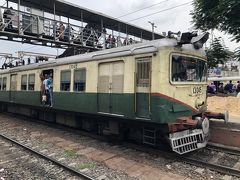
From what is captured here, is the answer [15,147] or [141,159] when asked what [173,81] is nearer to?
[141,159]

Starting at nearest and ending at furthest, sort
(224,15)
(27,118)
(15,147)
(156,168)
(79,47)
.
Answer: (156,168), (15,147), (224,15), (27,118), (79,47)

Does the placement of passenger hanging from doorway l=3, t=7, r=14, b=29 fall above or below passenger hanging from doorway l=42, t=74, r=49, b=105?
above

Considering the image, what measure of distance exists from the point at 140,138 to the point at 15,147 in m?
4.45

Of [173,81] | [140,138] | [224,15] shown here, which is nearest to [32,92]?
[140,138]

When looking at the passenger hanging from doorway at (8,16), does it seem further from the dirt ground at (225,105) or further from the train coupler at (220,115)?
the dirt ground at (225,105)

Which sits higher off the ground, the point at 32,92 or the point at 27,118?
the point at 32,92

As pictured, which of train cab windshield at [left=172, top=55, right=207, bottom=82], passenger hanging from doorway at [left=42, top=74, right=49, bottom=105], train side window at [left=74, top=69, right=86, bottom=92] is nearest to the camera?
train cab windshield at [left=172, top=55, right=207, bottom=82]

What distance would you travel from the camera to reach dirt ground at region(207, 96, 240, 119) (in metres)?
14.4

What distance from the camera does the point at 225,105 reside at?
50.9 ft

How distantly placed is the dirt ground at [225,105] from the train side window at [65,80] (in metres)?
8.26

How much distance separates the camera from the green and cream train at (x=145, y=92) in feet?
24.6

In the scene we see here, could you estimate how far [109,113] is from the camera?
29.8 feet

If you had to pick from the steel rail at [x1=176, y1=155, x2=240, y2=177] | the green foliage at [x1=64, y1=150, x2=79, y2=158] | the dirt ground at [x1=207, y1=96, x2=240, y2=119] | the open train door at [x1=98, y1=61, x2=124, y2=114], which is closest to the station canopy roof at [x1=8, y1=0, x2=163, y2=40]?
the dirt ground at [x1=207, y1=96, x2=240, y2=119]

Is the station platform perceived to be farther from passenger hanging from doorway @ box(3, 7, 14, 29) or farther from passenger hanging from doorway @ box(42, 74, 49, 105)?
passenger hanging from doorway @ box(3, 7, 14, 29)
